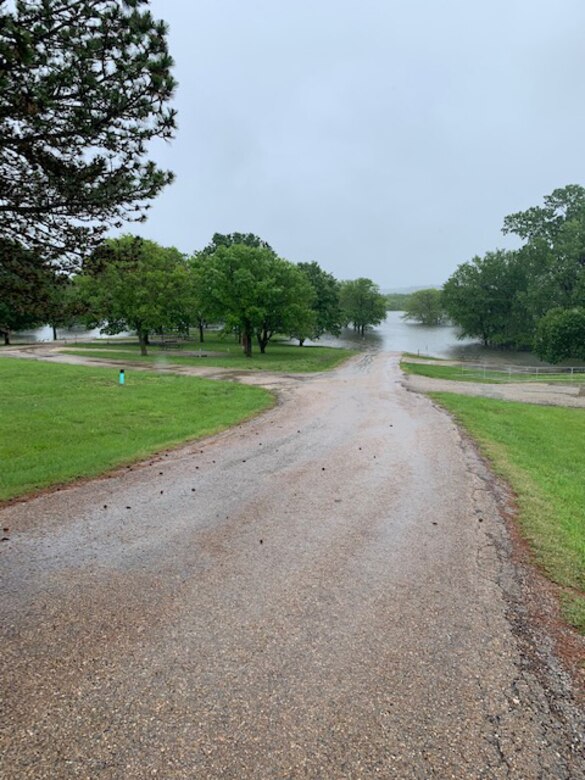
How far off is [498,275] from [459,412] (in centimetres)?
5415

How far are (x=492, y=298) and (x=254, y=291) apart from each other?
39682mm

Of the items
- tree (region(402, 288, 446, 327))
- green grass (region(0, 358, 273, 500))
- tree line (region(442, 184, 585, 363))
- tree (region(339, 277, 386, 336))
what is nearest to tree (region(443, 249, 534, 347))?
tree line (region(442, 184, 585, 363))

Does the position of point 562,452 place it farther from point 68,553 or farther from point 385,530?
point 68,553

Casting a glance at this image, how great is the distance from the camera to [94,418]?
472 inches

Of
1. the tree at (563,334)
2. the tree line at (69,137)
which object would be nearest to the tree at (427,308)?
the tree at (563,334)

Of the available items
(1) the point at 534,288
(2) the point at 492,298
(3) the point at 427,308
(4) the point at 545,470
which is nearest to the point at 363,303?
(2) the point at 492,298

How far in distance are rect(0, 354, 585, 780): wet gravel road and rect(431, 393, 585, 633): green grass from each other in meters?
0.49

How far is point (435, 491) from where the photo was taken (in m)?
6.79

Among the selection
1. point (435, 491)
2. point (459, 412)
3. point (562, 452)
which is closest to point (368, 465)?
point (435, 491)

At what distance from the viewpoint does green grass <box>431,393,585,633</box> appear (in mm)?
4656

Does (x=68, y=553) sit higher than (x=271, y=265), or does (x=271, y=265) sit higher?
(x=271, y=265)

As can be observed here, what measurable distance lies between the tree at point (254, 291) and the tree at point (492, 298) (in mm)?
32077

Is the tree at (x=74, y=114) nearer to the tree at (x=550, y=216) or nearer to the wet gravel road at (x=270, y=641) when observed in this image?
the wet gravel road at (x=270, y=641)

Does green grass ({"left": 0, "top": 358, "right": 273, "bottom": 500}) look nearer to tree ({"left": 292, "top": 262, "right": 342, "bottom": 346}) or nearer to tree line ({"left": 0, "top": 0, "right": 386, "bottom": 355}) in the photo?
tree line ({"left": 0, "top": 0, "right": 386, "bottom": 355})
